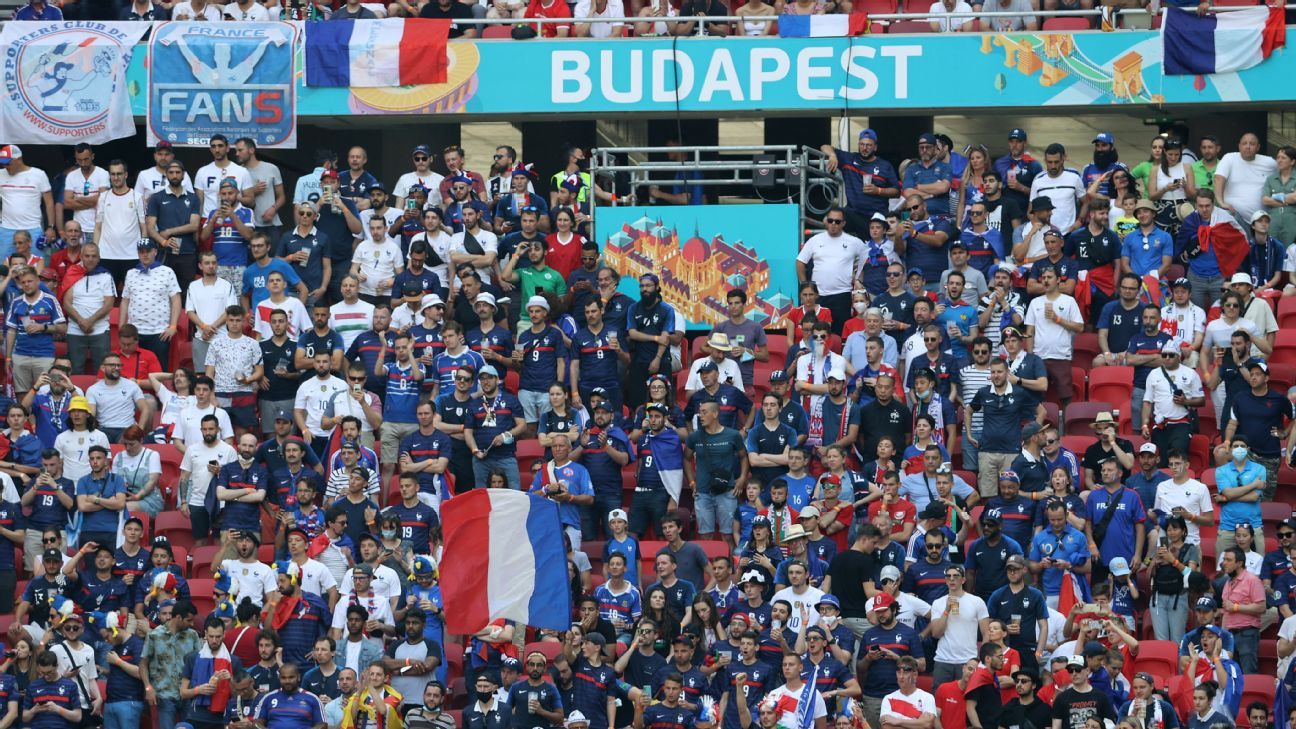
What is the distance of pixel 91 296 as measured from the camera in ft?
71.8

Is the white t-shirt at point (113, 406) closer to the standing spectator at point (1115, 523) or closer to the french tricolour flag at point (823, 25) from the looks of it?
the french tricolour flag at point (823, 25)

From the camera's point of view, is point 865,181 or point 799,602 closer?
point 799,602

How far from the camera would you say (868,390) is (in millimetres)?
20094

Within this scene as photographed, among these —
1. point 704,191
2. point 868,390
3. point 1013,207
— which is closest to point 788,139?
point 704,191

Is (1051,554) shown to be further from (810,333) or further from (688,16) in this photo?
(688,16)

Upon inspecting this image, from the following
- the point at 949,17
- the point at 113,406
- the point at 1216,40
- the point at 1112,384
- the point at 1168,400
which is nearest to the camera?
the point at 1168,400

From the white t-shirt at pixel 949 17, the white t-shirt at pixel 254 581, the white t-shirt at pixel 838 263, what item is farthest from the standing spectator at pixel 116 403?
the white t-shirt at pixel 949 17

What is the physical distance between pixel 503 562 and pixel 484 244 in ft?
14.9

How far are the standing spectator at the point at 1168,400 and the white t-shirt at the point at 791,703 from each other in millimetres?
4327

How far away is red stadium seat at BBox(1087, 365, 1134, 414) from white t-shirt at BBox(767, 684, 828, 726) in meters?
4.73

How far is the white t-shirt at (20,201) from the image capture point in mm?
23016

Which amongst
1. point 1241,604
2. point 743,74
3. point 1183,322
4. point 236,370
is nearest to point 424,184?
point 236,370

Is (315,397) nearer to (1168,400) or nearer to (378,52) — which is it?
(378,52)

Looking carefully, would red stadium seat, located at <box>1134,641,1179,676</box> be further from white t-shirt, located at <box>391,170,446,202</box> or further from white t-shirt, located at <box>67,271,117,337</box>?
white t-shirt, located at <box>67,271,117,337</box>
